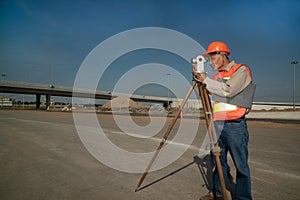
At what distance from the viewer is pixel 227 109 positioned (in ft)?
8.14

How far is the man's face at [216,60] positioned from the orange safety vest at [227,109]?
90 mm

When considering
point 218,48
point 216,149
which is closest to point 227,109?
point 216,149

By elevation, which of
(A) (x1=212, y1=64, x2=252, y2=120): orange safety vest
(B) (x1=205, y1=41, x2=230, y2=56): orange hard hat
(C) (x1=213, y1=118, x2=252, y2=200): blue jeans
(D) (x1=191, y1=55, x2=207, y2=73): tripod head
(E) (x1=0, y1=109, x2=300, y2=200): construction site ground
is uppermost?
(B) (x1=205, y1=41, x2=230, y2=56): orange hard hat

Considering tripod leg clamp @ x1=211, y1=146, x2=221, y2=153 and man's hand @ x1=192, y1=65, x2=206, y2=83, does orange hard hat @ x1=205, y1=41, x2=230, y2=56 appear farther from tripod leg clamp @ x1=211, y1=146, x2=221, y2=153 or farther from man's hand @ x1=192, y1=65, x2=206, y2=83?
tripod leg clamp @ x1=211, y1=146, x2=221, y2=153

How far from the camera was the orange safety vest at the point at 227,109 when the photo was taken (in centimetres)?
243

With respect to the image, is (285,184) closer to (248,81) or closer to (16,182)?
(248,81)

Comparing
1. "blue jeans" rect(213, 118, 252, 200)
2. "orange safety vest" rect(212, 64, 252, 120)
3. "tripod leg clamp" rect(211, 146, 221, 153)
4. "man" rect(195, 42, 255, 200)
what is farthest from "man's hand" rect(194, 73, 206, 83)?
"tripod leg clamp" rect(211, 146, 221, 153)

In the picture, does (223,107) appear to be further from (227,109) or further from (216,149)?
(216,149)

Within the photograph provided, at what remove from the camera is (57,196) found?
2.88 m

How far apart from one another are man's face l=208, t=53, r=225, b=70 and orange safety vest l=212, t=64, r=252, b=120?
90 mm

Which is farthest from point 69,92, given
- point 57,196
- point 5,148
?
point 57,196

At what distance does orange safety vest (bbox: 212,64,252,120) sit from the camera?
243cm

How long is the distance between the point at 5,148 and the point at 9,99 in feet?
450

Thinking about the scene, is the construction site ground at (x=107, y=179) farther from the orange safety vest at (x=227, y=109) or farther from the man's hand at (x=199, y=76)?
the man's hand at (x=199, y=76)
